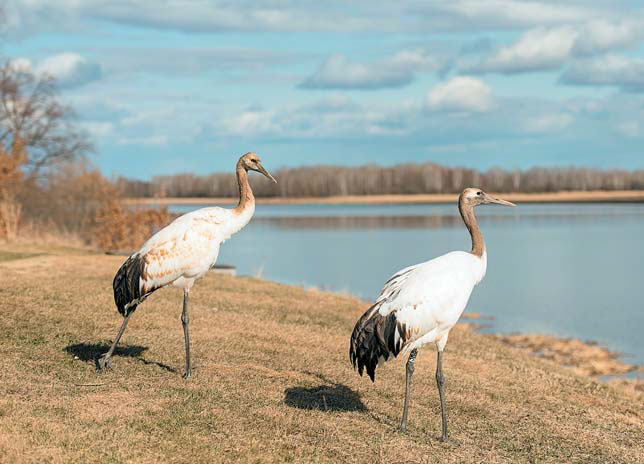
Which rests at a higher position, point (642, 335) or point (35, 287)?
point (35, 287)

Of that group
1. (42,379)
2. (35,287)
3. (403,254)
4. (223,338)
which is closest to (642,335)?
(223,338)

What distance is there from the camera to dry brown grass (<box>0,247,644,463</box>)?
791cm

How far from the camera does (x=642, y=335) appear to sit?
23.7 m

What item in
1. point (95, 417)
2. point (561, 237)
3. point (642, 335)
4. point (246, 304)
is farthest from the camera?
point (561, 237)

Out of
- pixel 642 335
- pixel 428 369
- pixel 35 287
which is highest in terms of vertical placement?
pixel 35 287

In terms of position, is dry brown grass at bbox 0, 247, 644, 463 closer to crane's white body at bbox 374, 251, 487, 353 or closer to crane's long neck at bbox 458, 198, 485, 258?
crane's white body at bbox 374, 251, 487, 353

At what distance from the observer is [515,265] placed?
132 ft

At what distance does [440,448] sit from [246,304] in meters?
9.06

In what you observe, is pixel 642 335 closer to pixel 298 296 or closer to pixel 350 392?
pixel 298 296

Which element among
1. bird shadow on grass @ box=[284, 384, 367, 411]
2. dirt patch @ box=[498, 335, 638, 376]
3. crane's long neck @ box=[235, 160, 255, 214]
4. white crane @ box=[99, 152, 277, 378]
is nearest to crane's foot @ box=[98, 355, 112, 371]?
white crane @ box=[99, 152, 277, 378]

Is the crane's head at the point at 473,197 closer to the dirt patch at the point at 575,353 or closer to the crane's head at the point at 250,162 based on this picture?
the crane's head at the point at 250,162

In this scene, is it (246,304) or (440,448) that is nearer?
(440,448)

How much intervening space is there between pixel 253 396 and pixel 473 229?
127 inches

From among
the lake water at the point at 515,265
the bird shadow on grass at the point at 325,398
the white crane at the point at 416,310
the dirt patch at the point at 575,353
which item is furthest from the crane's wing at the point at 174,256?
the lake water at the point at 515,265
